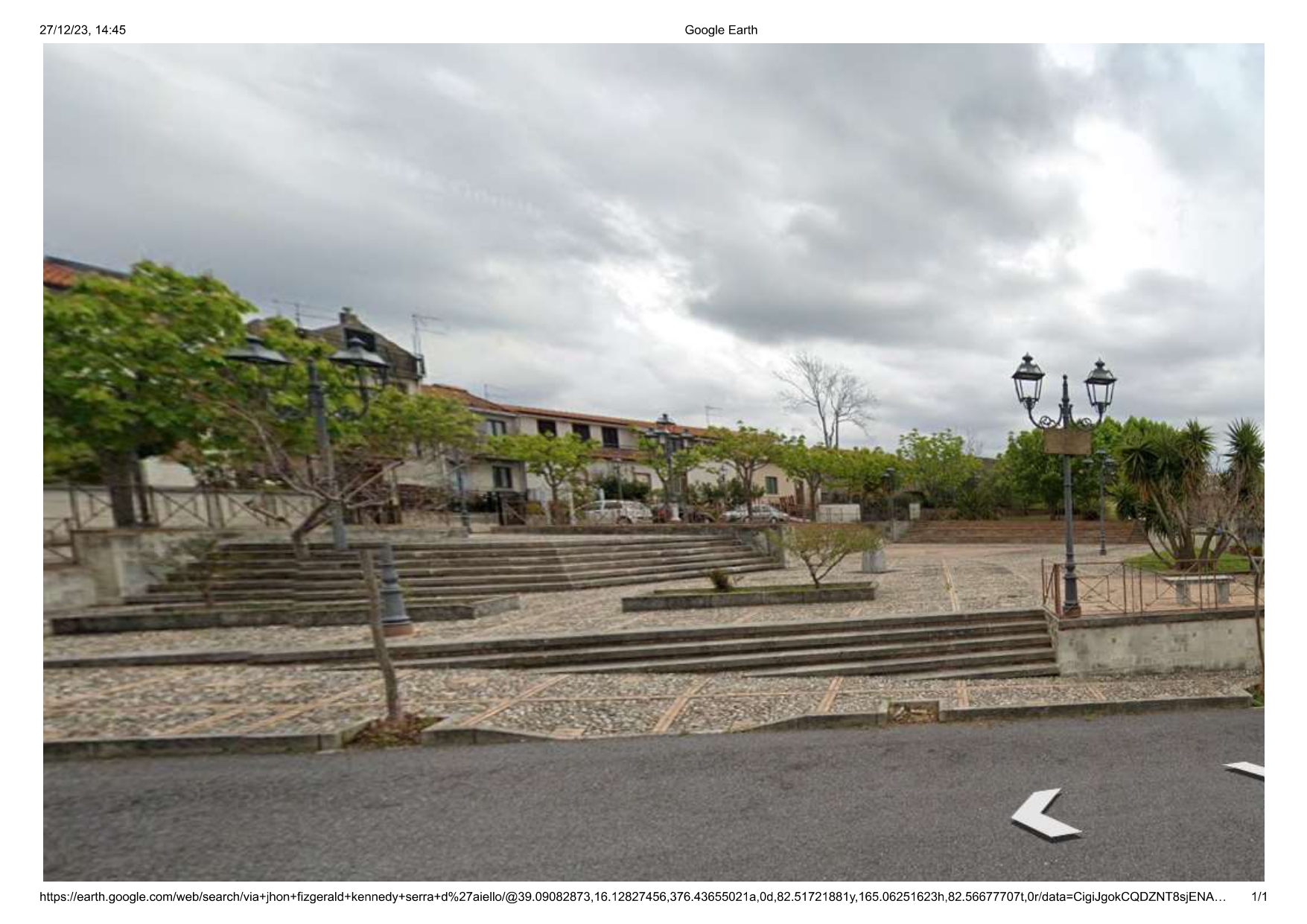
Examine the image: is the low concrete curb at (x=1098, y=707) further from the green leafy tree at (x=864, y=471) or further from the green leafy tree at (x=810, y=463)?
the green leafy tree at (x=864, y=471)

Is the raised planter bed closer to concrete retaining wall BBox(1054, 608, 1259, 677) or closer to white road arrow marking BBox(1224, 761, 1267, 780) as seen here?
concrete retaining wall BBox(1054, 608, 1259, 677)

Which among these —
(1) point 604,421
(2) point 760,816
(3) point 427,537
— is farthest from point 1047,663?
(1) point 604,421

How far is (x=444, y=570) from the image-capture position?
14430 mm

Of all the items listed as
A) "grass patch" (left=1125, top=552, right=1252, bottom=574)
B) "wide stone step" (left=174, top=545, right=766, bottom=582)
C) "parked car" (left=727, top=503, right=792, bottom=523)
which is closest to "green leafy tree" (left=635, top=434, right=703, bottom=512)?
"parked car" (left=727, top=503, right=792, bottom=523)

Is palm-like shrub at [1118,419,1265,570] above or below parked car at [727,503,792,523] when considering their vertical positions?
above

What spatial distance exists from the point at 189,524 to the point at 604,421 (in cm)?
3127

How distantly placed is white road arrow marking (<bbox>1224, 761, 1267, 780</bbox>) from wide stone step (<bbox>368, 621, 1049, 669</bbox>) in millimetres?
4353

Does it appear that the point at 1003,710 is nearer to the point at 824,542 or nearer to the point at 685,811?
the point at 685,811

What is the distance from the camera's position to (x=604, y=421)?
1736 inches

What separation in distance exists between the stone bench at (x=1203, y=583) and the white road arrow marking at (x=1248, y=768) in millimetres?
5495

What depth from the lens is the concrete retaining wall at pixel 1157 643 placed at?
8328mm

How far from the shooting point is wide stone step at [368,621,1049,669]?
849 cm

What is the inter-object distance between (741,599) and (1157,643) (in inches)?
258
